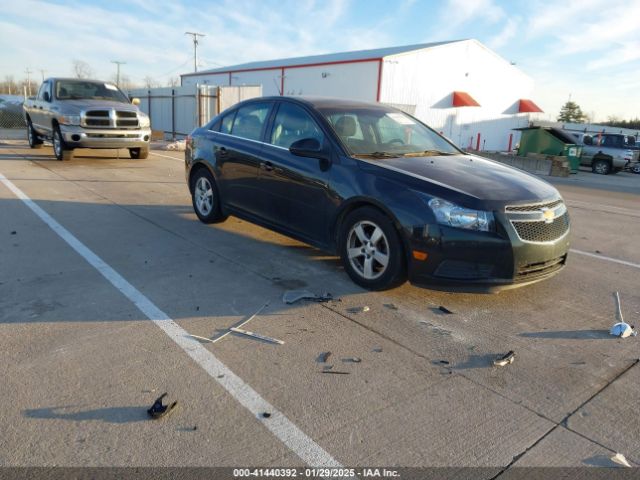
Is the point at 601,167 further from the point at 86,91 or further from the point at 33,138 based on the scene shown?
the point at 33,138

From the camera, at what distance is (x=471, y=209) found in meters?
3.95

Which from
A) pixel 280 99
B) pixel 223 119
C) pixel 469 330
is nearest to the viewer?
pixel 469 330

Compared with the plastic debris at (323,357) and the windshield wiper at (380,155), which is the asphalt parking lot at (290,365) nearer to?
the plastic debris at (323,357)

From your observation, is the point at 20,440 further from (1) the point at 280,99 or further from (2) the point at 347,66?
(2) the point at 347,66

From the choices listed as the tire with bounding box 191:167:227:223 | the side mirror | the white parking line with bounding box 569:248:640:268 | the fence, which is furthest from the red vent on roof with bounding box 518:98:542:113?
the side mirror

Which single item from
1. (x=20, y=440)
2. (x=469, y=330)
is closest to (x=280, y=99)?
(x=469, y=330)

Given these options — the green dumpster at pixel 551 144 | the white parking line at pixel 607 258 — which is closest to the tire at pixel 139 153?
the white parking line at pixel 607 258

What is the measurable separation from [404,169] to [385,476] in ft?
8.96

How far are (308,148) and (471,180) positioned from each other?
1.51m

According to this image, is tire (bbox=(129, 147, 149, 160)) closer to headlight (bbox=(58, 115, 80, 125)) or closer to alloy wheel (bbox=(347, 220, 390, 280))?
headlight (bbox=(58, 115, 80, 125))

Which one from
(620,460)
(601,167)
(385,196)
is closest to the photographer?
(620,460)

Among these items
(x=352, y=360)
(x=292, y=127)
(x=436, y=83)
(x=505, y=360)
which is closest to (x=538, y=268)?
Answer: (x=505, y=360)

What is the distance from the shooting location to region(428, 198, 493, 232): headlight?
155 inches

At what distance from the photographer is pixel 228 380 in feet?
10.1
